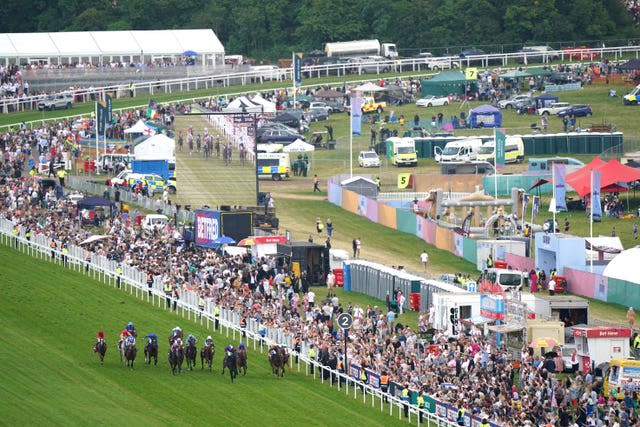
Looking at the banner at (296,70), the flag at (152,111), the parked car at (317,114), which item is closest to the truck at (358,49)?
the banner at (296,70)

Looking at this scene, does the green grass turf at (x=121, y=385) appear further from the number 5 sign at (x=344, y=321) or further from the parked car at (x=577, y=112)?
the parked car at (x=577, y=112)

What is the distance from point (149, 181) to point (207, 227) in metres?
→ 16.5

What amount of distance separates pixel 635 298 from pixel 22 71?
63.4 meters

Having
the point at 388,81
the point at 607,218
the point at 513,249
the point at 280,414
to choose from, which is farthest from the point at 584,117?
the point at 280,414

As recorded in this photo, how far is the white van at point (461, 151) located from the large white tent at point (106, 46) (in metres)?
35.0

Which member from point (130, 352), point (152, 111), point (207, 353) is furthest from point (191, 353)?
point (152, 111)

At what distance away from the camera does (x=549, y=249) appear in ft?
205

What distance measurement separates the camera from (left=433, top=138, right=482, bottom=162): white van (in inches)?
3430

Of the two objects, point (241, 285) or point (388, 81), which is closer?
point (241, 285)

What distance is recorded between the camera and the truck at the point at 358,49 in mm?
122562

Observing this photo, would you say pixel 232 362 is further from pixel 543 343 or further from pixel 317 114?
pixel 317 114

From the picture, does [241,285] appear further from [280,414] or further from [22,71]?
[22,71]

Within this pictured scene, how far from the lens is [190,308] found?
182ft

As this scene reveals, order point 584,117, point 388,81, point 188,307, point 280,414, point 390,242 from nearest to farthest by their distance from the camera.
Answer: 1. point 280,414
2. point 188,307
3. point 390,242
4. point 584,117
5. point 388,81
